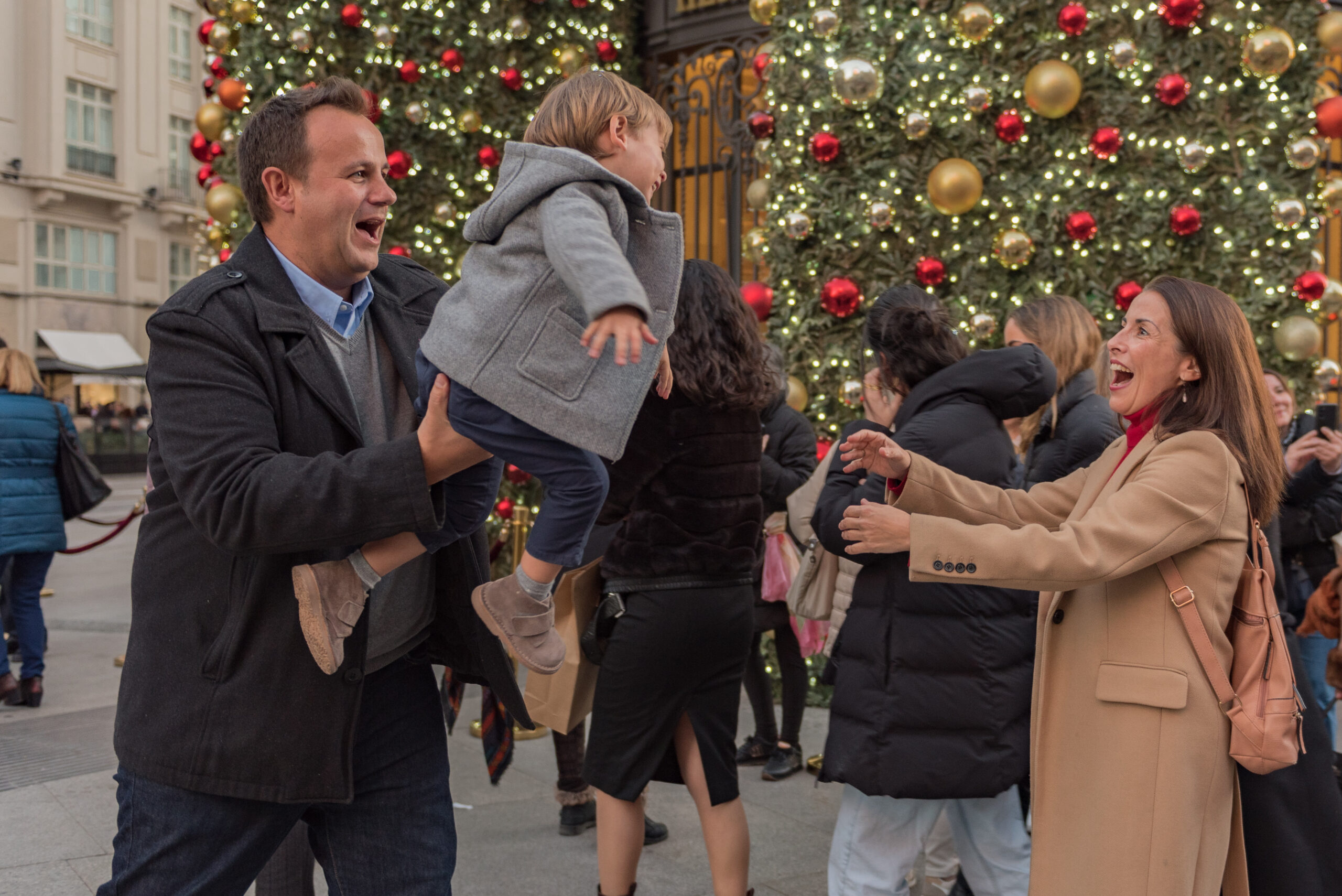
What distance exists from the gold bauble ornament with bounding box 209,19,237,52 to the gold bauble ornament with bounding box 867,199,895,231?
16.2 ft

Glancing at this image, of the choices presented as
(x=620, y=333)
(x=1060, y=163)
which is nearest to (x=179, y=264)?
(x=1060, y=163)

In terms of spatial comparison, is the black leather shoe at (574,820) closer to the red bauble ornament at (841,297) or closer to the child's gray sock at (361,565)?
the child's gray sock at (361,565)

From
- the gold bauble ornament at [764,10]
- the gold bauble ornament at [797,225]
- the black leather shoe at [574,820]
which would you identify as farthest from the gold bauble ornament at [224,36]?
the black leather shoe at [574,820]

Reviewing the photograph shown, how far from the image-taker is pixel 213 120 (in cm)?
830

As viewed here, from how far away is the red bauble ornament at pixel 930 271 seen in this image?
6.51m

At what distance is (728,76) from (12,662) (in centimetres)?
642

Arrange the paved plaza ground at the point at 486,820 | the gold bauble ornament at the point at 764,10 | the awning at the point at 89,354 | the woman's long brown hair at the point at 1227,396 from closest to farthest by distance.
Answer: the woman's long brown hair at the point at 1227,396 < the paved plaza ground at the point at 486,820 < the gold bauble ornament at the point at 764,10 < the awning at the point at 89,354

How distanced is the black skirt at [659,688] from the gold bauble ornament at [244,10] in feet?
21.8

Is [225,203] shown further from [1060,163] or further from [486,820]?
[1060,163]

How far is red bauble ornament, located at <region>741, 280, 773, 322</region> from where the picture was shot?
6.80 metres

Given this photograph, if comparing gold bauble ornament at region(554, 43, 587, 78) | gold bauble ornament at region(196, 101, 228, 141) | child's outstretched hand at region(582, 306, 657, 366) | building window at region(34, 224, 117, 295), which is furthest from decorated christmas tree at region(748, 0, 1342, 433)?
building window at region(34, 224, 117, 295)

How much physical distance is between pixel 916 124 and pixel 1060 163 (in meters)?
0.93

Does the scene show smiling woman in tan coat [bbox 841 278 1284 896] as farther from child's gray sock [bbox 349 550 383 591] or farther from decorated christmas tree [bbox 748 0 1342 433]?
decorated christmas tree [bbox 748 0 1342 433]

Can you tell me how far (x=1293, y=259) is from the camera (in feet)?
21.9
